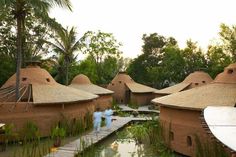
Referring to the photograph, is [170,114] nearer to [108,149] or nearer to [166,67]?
[108,149]

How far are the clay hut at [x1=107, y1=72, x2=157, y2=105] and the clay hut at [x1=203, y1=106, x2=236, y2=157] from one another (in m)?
26.2

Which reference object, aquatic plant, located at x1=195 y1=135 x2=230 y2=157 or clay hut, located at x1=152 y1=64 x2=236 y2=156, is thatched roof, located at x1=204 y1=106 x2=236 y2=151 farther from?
clay hut, located at x1=152 y1=64 x2=236 y2=156

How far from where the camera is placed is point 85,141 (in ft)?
49.8

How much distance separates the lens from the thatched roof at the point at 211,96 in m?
12.7

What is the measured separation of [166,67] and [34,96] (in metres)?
27.5

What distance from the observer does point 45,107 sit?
53.9 feet

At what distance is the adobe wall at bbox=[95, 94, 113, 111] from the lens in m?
29.2

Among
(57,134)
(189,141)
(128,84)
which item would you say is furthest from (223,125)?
(128,84)

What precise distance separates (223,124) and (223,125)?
83 mm

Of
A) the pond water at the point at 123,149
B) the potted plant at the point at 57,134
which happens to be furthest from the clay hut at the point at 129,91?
the potted plant at the point at 57,134

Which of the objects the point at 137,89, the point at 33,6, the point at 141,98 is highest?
the point at 33,6

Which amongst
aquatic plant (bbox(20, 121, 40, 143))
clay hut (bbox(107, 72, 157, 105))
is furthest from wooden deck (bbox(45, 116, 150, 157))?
clay hut (bbox(107, 72, 157, 105))

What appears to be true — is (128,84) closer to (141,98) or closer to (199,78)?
(141,98)

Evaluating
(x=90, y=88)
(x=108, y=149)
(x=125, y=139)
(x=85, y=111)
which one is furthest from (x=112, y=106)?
(x=108, y=149)
